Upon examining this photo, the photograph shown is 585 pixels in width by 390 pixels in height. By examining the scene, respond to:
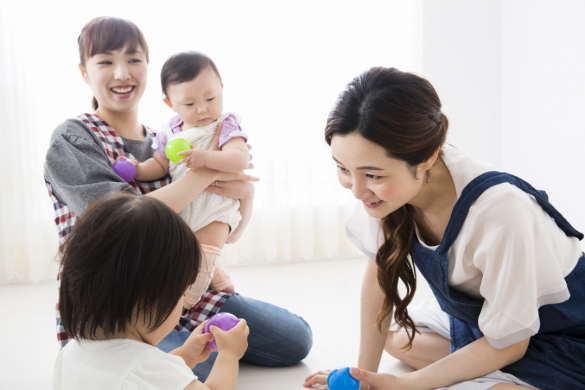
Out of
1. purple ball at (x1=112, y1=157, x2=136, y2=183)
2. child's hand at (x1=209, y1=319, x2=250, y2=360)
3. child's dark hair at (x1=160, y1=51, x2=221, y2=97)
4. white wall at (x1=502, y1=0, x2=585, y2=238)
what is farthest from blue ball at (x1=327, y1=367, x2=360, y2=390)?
white wall at (x1=502, y1=0, x2=585, y2=238)

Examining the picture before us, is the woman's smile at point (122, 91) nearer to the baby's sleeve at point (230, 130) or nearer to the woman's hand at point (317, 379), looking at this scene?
the baby's sleeve at point (230, 130)

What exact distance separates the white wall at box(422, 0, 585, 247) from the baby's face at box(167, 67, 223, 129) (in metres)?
2.09

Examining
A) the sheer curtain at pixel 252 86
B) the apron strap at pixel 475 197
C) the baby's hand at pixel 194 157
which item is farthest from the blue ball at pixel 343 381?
the sheer curtain at pixel 252 86

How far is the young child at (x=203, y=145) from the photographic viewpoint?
1.73 meters

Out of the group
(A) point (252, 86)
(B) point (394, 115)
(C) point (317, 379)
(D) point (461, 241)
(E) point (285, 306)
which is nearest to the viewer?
(B) point (394, 115)

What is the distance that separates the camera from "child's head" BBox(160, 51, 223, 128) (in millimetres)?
1765

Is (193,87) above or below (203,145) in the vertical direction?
above

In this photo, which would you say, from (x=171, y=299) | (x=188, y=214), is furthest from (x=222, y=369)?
(x=188, y=214)

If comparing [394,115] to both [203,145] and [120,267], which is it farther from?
[203,145]

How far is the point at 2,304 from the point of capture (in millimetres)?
2639

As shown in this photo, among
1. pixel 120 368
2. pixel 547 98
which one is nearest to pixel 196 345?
pixel 120 368

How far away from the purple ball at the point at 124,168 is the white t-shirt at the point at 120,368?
703mm

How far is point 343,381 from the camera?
1.33m

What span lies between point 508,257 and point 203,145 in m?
1.01
